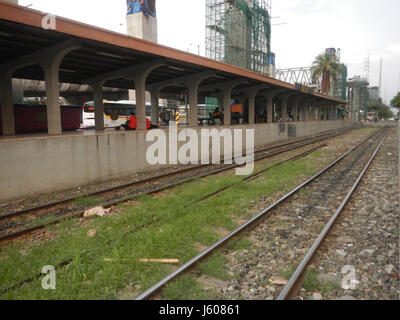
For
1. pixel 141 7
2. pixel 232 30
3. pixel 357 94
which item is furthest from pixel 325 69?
pixel 357 94

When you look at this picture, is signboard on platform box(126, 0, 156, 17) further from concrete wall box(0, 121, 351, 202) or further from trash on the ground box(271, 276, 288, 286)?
trash on the ground box(271, 276, 288, 286)

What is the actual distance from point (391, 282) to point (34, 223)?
6.81 m

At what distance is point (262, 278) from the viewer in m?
4.29

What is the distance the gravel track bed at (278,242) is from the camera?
407 cm

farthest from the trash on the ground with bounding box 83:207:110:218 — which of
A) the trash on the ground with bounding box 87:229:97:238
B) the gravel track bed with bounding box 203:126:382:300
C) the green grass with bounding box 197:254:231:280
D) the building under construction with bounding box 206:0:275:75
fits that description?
the building under construction with bounding box 206:0:275:75

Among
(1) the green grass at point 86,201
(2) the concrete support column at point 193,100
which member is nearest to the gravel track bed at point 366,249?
(1) the green grass at point 86,201

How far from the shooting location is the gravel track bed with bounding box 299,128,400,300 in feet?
13.2

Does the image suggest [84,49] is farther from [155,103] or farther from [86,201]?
[155,103]

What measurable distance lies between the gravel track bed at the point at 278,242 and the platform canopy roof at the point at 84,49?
24.1 ft

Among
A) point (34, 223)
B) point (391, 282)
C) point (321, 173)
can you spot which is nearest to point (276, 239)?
point (391, 282)

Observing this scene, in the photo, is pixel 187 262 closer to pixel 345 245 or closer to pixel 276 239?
pixel 276 239

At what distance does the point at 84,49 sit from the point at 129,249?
8825 mm

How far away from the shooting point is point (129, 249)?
16.5 feet

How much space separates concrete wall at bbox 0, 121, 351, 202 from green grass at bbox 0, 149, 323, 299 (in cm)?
302
